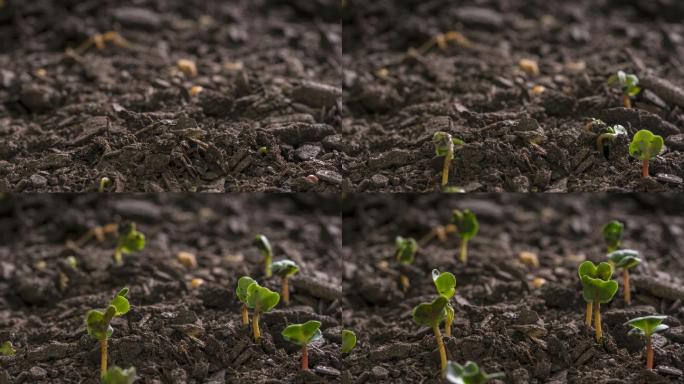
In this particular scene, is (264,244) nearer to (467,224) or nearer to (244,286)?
(244,286)

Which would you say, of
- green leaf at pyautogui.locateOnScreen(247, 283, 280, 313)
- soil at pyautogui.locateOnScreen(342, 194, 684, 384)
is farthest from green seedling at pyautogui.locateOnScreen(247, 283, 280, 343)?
soil at pyautogui.locateOnScreen(342, 194, 684, 384)

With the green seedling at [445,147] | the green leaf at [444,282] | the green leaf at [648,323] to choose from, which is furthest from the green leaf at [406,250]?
the green leaf at [648,323]

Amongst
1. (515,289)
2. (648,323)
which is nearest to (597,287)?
(648,323)

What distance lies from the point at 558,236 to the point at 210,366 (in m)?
1.06

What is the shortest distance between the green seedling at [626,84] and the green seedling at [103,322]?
1228 millimetres

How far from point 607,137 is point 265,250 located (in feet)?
2.71

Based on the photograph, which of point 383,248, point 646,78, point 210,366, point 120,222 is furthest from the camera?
point 120,222

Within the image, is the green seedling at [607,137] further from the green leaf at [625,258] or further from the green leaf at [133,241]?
the green leaf at [133,241]

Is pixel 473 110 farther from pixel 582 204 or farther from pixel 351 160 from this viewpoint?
pixel 582 204

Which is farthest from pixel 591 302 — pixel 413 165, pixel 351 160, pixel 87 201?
pixel 87 201

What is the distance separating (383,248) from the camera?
85.5 inches

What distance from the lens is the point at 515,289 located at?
6.24 ft

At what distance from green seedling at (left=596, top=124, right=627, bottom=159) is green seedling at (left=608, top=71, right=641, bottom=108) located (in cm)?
13

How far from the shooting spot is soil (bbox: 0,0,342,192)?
183 cm
